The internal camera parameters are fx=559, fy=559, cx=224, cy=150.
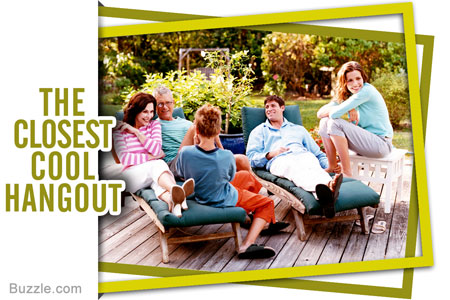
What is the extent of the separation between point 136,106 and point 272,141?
1.26 metres

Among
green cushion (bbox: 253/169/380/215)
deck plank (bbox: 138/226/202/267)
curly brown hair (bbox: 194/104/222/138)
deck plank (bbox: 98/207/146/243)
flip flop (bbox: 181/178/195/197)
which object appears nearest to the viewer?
flip flop (bbox: 181/178/195/197)

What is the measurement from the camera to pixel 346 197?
441 cm

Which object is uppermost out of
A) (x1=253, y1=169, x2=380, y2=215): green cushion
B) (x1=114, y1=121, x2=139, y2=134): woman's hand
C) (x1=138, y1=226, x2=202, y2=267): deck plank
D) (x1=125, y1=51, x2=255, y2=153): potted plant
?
(x1=125, y1=51, x2=255, y2=153): potted plant

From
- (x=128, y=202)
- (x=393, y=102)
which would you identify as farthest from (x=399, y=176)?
(x=128, y=202)

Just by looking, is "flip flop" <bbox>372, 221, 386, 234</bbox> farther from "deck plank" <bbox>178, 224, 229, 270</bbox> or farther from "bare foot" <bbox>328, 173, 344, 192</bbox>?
"deck plank" <bbox>178, 224, 229, 270</bbox>

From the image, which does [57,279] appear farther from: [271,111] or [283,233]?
[271,111]

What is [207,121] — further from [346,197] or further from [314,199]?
[346,197]

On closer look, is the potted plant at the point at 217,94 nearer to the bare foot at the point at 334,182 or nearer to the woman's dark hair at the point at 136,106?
the woman's dark hair at the point at 136,106

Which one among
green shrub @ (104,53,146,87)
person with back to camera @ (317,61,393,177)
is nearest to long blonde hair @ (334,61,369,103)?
person with back to camera @ (317,61,393,177)

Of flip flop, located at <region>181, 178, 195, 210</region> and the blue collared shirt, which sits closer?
flip flop, located at <region>181, 178, 195, 210</region>

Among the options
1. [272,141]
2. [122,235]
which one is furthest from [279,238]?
[122,235]

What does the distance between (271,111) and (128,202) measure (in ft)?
5.24

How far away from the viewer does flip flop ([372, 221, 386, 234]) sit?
4.67 m

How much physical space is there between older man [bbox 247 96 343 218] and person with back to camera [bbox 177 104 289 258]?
0.51 meters
